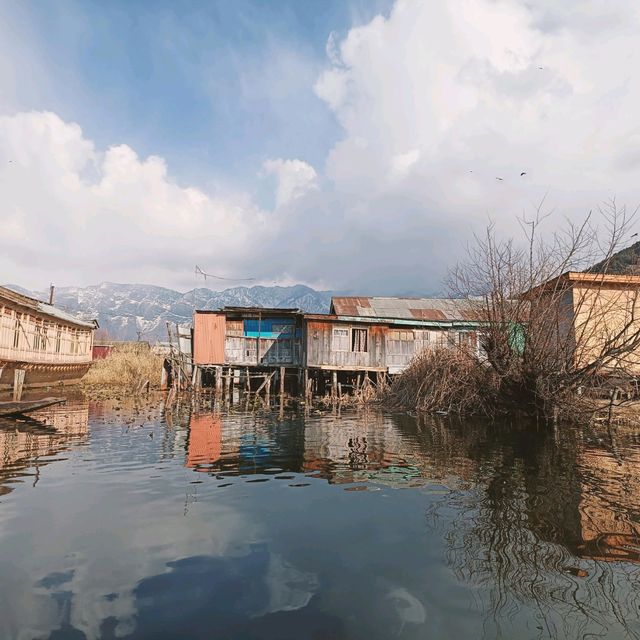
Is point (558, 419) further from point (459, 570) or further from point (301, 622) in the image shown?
point (301, 622)

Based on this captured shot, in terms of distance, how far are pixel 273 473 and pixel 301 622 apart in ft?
16.8

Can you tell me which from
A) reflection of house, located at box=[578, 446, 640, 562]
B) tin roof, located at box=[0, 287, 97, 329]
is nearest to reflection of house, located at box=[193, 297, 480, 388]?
tin roof, located at box=[0, 287, 97, 329]

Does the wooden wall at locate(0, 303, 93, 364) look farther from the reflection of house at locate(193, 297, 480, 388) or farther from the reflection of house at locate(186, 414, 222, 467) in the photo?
the reflection of house at locate(186, 414, 222, 467)

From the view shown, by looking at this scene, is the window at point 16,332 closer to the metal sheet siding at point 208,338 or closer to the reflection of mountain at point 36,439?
the reflection of mountain at point 36,439

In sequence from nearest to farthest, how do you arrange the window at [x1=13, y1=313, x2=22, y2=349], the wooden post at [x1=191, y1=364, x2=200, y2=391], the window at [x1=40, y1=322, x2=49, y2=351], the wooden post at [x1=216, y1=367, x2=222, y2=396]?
the window at [x1=13, y1=313, x2=22, y2=349] < the window at [x1=40, y1=322, x2=49, y2=351] < the wooden post at [x1=216, y1=367, x2=222, y2=396] < the wooden post at [x1=191, y1=364, x2=200, y2=391]

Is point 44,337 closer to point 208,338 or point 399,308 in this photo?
point 208,338

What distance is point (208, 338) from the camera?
3111 cm

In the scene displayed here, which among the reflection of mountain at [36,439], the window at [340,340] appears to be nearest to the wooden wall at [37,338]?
the reflection of mountain at [36,439]

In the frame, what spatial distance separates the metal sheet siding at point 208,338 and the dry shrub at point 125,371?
4408 millimetres

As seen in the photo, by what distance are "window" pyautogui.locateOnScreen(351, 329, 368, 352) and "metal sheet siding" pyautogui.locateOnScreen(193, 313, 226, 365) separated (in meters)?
9.89

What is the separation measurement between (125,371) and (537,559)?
34.3 m

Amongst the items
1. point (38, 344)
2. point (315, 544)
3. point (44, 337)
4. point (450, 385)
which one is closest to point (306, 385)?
point (450, 385)

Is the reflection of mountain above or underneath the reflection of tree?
above

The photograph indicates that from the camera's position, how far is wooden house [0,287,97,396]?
2292 centimetres
